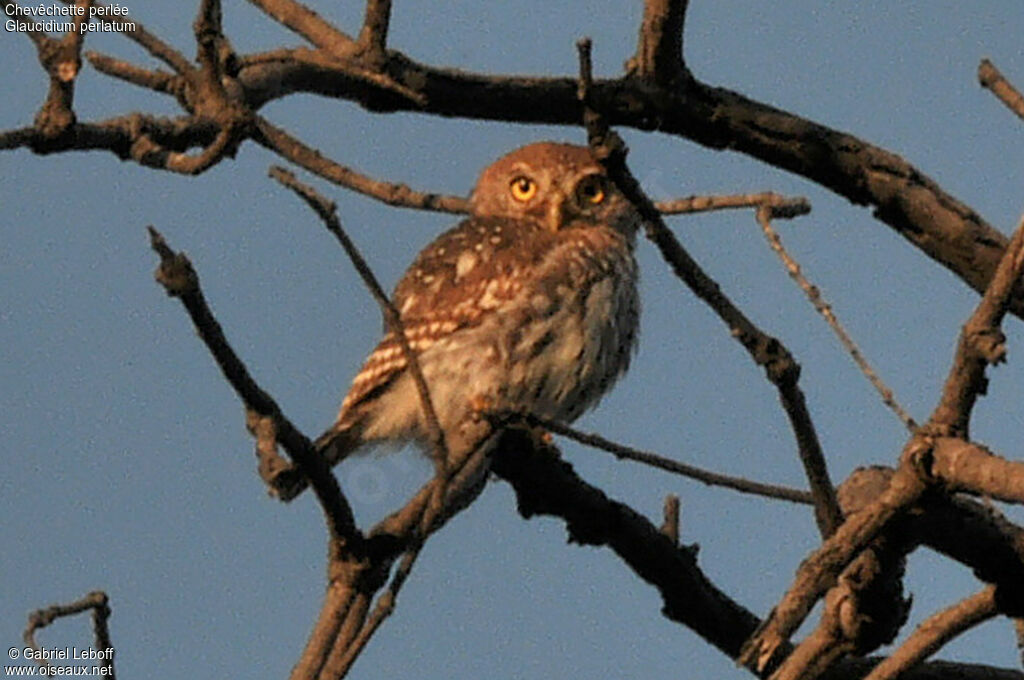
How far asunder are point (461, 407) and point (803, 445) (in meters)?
2.85

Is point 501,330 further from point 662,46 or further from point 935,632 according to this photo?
point 935,632

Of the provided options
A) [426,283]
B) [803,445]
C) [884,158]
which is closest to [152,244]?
[803,445]

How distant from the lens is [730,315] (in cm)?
312

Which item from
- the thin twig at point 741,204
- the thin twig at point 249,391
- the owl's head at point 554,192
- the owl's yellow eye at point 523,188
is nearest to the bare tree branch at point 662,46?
the thin twig at point 741,204

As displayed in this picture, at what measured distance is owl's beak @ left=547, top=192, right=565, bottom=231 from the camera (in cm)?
706

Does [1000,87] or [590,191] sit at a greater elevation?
[590,191]

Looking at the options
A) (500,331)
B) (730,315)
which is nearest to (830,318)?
(730,315)

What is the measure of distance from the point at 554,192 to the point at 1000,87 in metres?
4.28

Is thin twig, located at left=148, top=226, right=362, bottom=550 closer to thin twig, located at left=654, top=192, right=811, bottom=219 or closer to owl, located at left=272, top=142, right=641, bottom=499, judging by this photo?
thin twig, located at left=654, top=192, right=811, bottom=219

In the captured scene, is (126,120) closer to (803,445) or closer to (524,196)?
(803,445)

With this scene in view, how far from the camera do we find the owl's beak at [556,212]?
706 centimetres

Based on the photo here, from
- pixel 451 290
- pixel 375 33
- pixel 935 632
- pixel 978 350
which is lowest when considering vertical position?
pixel 935 632

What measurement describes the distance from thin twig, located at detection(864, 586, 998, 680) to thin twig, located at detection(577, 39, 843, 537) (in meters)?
0.30

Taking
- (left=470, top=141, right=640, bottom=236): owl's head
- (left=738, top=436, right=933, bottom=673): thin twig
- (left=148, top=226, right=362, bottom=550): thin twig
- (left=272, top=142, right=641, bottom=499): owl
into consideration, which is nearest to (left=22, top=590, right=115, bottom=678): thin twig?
(left=148, top=226, right=362, bottom=550): thin twig
